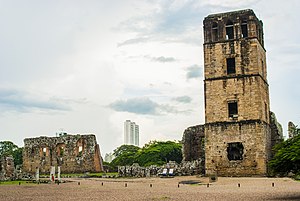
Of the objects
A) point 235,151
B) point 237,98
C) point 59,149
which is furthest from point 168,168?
point 59,149

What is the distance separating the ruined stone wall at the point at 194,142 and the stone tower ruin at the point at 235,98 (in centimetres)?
644

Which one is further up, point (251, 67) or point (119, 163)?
point (251, 67)

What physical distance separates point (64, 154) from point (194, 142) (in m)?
16.0

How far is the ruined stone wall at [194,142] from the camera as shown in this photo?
139 ft

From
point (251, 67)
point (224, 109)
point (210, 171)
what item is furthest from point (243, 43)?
point (210, 171)

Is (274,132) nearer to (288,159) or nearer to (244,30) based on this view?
(244,30)

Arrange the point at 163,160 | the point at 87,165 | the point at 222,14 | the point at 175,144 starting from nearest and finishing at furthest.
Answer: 1. the point at 222,14
2. the point at 87,165
3. the point at 163,160
4. the point at 175,144

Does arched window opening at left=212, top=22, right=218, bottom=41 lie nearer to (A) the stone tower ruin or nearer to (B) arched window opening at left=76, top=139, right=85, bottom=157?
(A) the stone tower ruin

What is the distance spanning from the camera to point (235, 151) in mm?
36438

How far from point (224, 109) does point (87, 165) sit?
20.0 meters

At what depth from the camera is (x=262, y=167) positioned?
34000 mm

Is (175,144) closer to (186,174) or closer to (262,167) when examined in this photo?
(186,174)

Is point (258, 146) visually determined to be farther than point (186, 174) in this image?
No

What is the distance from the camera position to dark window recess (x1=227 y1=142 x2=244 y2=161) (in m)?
35.2
